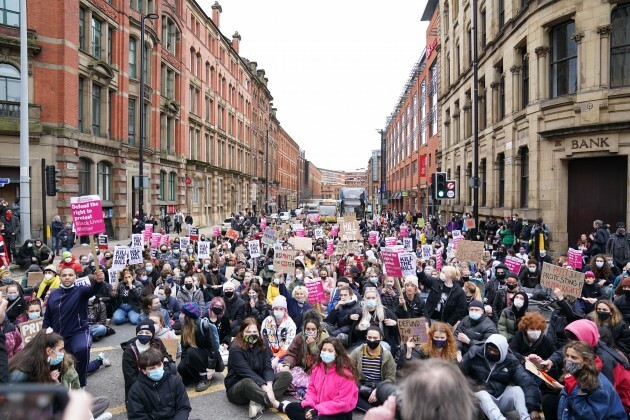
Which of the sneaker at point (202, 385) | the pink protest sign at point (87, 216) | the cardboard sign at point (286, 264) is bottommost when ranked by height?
the sneaker at point (202, 385)

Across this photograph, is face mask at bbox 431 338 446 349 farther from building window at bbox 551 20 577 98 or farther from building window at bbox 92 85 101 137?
building window at bbox 92 85 101 137

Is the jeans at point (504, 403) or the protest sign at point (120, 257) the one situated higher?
the protest sign at point (120, 257)

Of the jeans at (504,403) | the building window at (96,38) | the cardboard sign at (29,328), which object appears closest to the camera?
the jeans at (504,403)

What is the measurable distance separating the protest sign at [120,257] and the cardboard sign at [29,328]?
16.9 feet

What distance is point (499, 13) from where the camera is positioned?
23.3m

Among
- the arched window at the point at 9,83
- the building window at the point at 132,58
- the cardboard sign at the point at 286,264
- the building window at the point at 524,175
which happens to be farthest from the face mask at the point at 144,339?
the building window at the point at 132,58

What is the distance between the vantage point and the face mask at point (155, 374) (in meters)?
4.91

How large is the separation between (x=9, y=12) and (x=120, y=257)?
1571 centimetres

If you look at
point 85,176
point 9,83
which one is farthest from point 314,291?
point 85,176

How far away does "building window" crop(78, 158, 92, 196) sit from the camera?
77.6 ft

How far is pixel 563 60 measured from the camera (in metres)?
17.4

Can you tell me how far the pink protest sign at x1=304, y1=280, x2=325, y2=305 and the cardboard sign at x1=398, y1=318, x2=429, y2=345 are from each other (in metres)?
3.02

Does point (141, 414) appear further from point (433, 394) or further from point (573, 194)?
point (573, 194)

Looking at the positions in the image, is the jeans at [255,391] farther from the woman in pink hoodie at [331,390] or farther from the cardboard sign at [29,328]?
the cardboard sign at [29,328]
